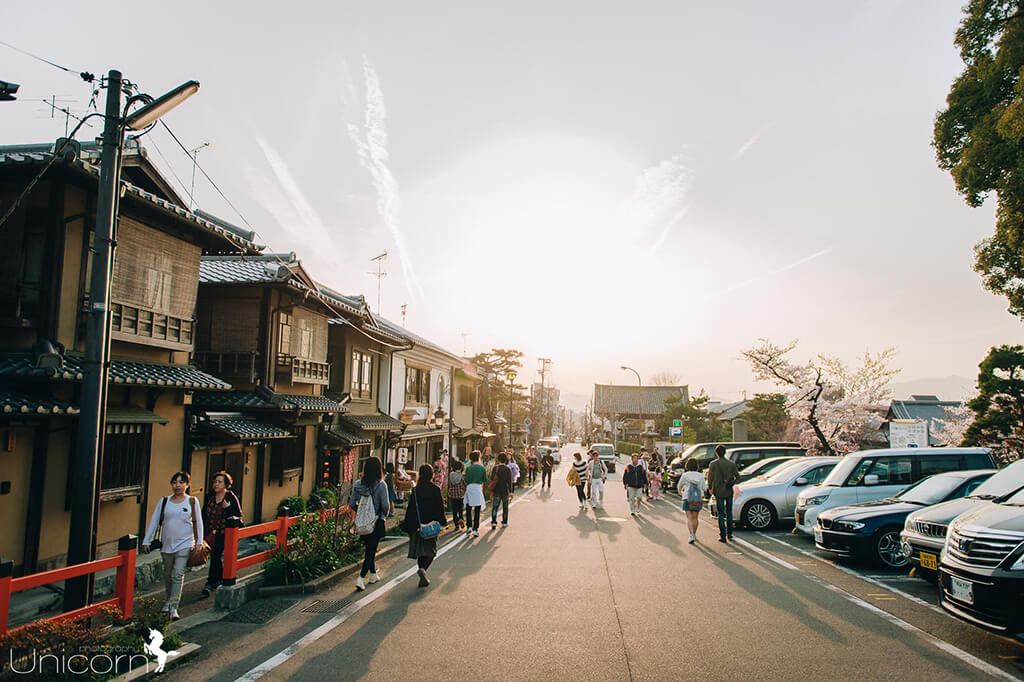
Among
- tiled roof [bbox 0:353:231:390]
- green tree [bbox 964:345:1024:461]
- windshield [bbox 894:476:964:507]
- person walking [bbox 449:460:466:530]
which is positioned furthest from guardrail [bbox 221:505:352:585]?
green tree [bbox 964:345:1024:461]

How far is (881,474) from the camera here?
12.7 metres

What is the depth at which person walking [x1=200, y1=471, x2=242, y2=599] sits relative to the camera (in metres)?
8.67

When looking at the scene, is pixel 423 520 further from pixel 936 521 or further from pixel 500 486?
pixel 936 521

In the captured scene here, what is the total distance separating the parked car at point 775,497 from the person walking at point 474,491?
20.6 ft

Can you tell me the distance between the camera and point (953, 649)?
601 centimetres

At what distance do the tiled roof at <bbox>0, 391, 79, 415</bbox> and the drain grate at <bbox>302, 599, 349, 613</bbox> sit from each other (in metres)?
4.37

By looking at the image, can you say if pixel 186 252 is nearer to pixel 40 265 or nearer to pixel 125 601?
pixel 40 265

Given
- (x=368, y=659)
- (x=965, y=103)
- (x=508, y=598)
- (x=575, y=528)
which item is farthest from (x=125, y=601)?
(x=965, y=103)

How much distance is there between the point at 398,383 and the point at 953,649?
2104cm

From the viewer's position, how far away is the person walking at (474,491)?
1373 cm

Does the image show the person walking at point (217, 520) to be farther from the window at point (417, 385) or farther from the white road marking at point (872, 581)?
the window at point (417, 385)

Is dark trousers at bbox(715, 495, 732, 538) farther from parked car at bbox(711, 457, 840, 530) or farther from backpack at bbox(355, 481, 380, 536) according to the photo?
backpack at bbox(355, 481, 380, 536)

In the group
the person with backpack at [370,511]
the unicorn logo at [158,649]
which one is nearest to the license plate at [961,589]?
the person with backpack at [370,511]

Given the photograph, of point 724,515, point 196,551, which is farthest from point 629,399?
point 196,551
